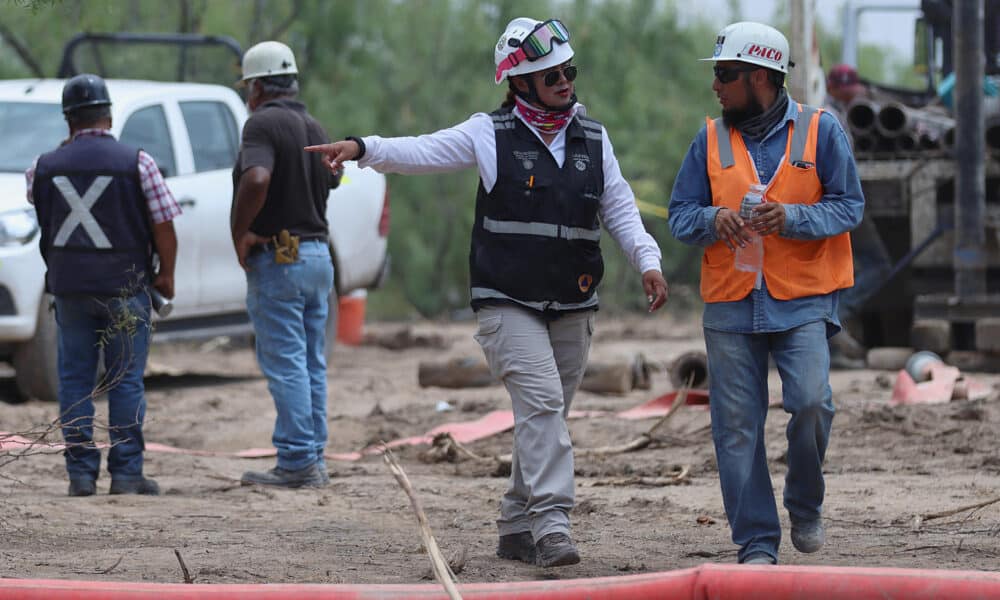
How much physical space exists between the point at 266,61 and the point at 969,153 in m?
6.20

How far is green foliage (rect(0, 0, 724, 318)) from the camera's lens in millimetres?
19297

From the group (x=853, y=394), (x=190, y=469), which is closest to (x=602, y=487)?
(x=190, y=469)

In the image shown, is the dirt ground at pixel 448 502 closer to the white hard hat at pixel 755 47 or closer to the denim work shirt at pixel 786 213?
the denim work shirt at pixel 786 213

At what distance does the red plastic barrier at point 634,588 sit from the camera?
14.1 ft

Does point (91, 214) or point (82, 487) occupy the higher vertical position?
point (91, 214)

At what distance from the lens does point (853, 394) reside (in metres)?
10.7

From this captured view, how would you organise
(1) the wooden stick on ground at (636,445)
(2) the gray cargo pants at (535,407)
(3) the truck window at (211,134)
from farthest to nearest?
1. (3) the truck window at (211,134)
2. (1) the wooden stick on ground at (636,445)
3. (2) the gray cargo pants at (535,407)

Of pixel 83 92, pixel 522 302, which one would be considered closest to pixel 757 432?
pixel 522 302

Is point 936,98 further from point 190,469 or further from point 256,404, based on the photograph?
point 190,469

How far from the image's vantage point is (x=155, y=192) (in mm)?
7293

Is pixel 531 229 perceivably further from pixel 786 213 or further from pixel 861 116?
pixel 861 116

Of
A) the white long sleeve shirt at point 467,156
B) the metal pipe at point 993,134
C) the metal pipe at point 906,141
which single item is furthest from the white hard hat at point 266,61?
the metal pipe at point 993,134

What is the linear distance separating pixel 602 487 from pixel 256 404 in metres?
4.06

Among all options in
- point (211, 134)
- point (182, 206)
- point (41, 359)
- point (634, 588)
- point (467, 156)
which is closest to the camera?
point (634, 588)
